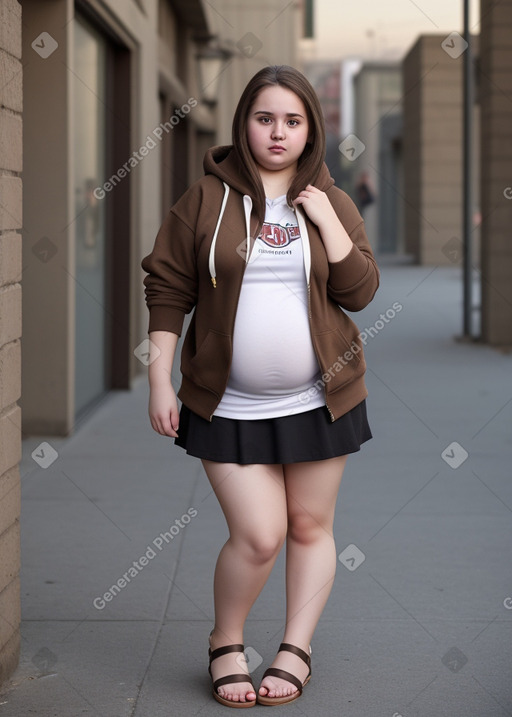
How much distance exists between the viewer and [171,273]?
317cm

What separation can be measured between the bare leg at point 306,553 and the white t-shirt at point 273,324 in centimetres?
22

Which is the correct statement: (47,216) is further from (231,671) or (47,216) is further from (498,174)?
(498,174)

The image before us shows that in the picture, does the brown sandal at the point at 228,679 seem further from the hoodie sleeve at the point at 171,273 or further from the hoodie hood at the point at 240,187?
the hoodie hood at the point at 240,187

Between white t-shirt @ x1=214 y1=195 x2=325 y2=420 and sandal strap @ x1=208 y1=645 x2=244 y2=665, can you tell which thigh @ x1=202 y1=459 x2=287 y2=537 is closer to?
white t-shirt @ x1=214 y1=195 x2=325 y2=420

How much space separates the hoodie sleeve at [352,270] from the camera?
308 centimetres

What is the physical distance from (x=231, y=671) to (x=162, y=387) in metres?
0.82

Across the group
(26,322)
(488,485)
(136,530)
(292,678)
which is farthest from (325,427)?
(26,322)

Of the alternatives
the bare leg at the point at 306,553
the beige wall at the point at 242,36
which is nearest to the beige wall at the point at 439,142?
the beige wall at the point at 242,36

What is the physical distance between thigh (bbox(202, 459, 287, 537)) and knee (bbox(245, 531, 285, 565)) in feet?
0.06

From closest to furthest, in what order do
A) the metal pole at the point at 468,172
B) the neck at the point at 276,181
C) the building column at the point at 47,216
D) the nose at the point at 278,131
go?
1. the nose at the point at 278,131
2. the neck at the point at 276,181
3. the building column at the point at 47,216
4. the metal pole at the point at 468,172

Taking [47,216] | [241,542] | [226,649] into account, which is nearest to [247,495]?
[241,542]

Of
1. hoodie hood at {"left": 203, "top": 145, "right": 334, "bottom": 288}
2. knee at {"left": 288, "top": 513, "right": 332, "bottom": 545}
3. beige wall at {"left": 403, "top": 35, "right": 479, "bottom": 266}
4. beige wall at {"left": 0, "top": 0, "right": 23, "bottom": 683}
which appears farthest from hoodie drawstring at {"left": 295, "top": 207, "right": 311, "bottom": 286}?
beige wall at {"left": 403, "top": 35, "right": 479, "bottom": 266}

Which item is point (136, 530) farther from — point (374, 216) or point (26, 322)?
point (374, 216)

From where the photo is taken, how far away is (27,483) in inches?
240
